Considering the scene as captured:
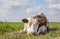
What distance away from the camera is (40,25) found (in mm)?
14062

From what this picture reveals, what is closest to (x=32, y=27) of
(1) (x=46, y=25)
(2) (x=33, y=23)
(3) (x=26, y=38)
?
(2) (x=33, y=23)

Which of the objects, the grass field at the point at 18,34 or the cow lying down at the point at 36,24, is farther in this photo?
the cow lying down at the point at 36,24

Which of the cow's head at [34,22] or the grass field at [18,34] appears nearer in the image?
the grass field at [18,34]

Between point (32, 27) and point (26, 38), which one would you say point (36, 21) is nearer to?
point (32, 27)

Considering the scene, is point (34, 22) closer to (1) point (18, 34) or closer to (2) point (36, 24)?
(2) point (36, 24)

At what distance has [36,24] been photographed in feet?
45.2

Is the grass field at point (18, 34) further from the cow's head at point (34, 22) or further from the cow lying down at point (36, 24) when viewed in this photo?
the cow's head at point (34, 22)

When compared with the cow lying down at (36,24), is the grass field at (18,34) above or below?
below

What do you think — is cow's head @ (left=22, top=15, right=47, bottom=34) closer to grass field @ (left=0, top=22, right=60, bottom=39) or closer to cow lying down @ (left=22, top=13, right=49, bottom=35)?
cow lying down @ (left=22, top=13, right=49, bottom=35)

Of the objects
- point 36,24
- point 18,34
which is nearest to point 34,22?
point 36,24

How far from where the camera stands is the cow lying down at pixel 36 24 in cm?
1361

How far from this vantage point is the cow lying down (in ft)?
44.7

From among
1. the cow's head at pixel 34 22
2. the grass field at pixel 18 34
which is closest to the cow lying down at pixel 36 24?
the cow's head at pixel 34 22

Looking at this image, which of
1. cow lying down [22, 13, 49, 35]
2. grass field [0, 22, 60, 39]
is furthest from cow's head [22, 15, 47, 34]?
grass field [0, 22, 60, 39]
